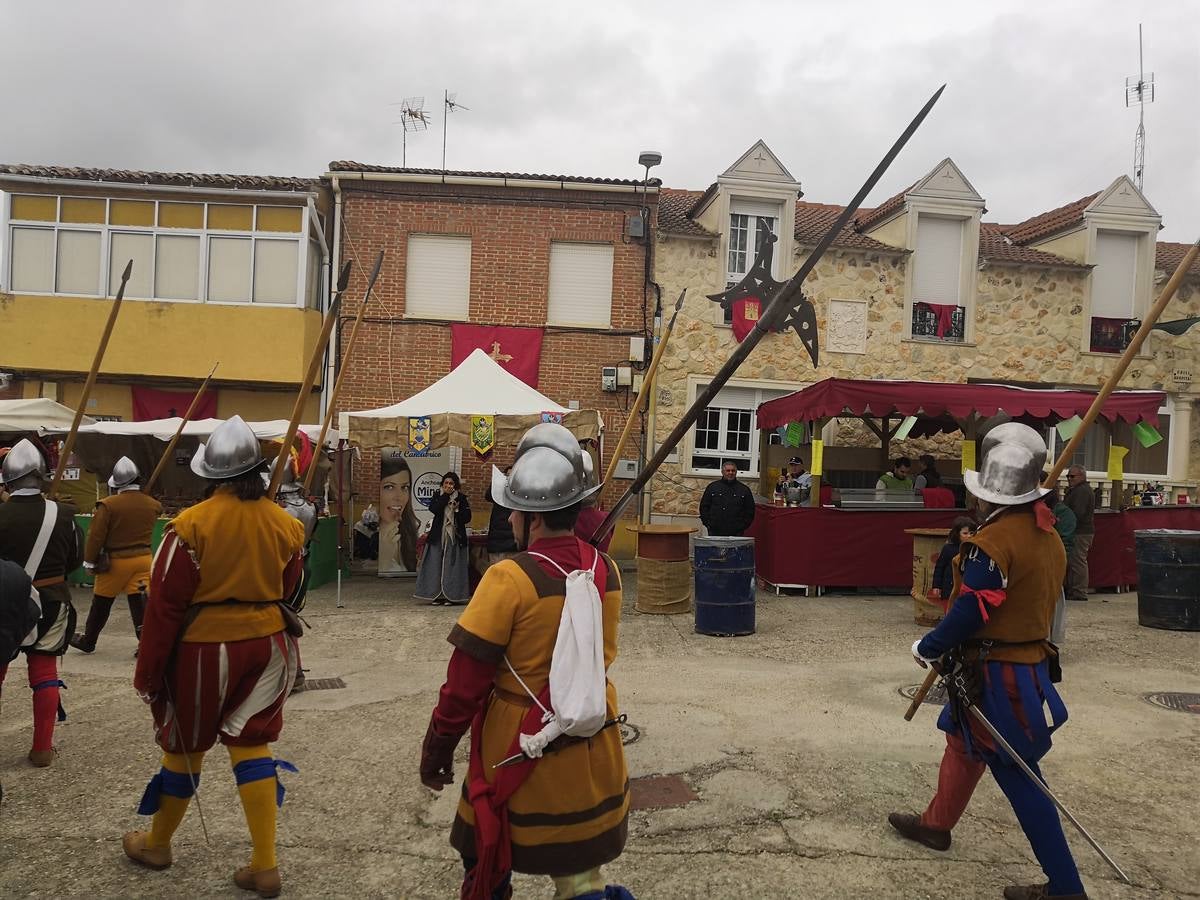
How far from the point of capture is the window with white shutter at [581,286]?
623 inches

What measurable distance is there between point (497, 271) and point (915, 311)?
25.7 ft

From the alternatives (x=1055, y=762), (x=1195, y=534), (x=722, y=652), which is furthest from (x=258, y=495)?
(x=1195, y=534)

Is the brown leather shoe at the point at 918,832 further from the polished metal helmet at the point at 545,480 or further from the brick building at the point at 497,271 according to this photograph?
the brick building at the point at 497,271

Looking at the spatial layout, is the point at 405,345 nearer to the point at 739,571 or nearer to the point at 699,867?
the point at 739,571

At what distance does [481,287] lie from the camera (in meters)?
15.6

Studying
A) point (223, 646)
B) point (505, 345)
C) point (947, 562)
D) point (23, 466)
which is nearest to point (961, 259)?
point (505, 345)

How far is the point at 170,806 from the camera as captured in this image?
3508mm

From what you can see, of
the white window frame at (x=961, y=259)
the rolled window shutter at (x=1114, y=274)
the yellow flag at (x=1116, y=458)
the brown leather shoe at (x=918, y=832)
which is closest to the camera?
the brown leather shoe at (x=918, y=832)

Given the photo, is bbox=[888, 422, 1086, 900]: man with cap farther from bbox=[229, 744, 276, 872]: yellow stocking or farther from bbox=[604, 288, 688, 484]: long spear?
bbox=[229, 744, 276, 872]: yellow stocking

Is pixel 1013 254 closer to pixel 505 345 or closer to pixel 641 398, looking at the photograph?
pixel 505 345

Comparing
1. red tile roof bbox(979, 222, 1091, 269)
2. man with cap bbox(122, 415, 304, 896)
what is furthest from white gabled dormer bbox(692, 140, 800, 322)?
man with cap bbox(122, 415, 304, 896)

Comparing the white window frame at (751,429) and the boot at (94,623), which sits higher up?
the white window frame at (751,429)

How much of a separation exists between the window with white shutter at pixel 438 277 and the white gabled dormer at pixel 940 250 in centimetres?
813

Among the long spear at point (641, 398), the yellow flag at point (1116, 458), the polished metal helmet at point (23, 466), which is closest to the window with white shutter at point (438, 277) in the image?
the yellow flag at point (1116, 458)
